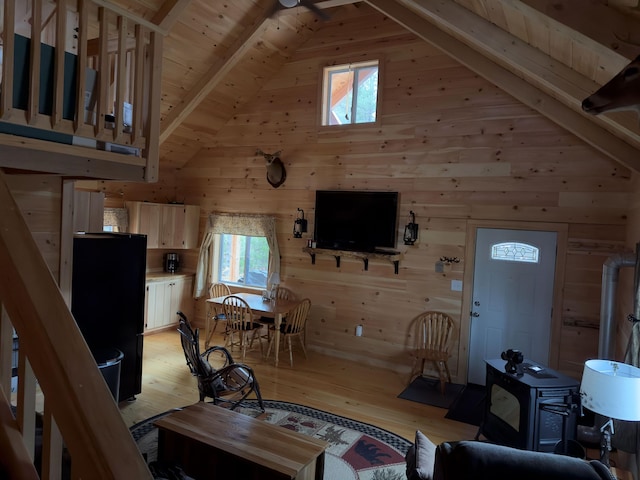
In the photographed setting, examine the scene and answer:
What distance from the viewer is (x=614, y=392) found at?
2.41 m

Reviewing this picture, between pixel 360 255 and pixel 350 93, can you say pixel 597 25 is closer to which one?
pixel 360 255

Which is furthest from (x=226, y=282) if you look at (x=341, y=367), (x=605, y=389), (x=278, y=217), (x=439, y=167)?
(x=605, y=389)

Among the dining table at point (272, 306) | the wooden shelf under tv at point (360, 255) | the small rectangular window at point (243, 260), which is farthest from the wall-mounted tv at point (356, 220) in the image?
the small rectangular window at point (243, 260)

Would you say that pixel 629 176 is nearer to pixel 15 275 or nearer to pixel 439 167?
pixel 439 167

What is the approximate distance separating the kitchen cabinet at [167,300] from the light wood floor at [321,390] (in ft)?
2.01

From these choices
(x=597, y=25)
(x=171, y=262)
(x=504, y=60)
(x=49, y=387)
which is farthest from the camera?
(x=171, y=262)

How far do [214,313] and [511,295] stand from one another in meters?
4.21

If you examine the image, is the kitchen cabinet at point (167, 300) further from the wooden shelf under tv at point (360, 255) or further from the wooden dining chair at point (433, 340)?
the wooden dining chair at point (433, 340)

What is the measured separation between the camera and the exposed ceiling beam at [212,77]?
18.0 ft

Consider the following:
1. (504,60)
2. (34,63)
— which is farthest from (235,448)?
(504,60)

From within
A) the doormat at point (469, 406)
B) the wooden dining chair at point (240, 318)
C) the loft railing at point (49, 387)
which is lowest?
the doormat at point (469, 406)

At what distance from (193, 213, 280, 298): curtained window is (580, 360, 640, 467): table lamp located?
15.5 feet

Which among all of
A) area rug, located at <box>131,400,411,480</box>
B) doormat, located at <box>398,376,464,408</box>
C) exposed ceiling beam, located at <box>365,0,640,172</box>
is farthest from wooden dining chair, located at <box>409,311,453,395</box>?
exposed ceiling beam, located at <box>365,0,640,172</box>

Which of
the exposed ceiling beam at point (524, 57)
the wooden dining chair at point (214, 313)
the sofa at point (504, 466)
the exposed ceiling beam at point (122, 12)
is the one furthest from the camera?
the wooden dining chair at point (214, 313)
